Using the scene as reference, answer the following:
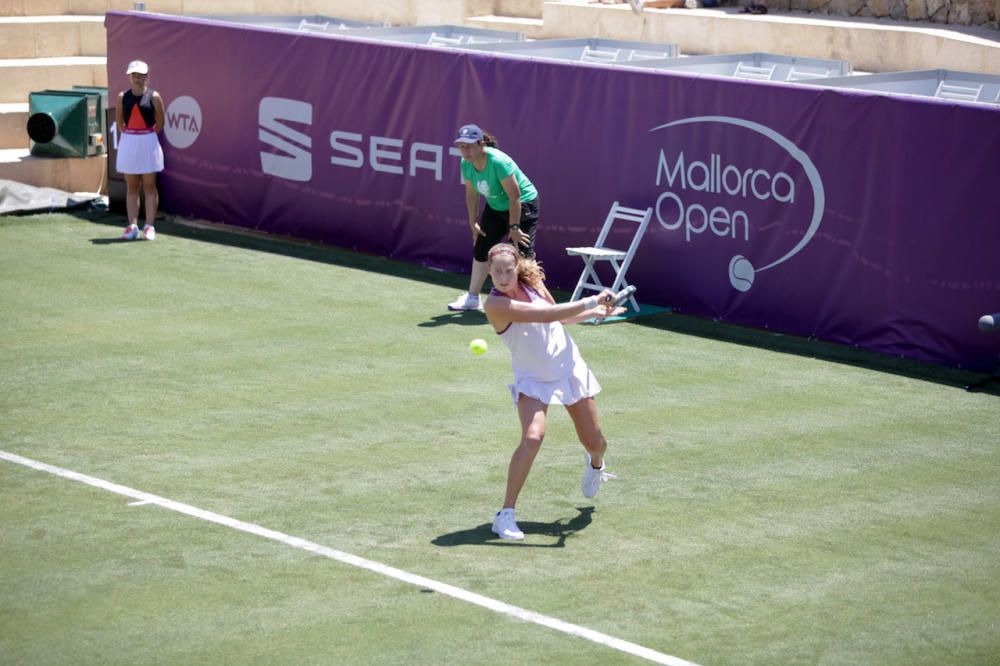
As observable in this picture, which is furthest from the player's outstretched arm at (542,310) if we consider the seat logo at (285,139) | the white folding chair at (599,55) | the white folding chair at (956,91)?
the white folding chair at (599,55)

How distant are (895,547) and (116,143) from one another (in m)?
13.2

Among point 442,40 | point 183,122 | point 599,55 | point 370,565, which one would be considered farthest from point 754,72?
point 370,565

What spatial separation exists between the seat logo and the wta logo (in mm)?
4940

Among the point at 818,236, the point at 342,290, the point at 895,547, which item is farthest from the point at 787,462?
the point at 342,290

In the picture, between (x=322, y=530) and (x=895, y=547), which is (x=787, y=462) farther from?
(x=322, y=530)

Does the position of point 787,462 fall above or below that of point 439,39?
below

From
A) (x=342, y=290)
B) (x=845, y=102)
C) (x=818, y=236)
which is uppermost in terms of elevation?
(x=845, y=102)

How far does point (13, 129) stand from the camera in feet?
69.5

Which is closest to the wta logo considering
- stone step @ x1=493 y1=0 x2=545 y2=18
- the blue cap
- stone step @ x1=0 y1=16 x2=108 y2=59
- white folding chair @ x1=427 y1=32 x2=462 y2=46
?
the blue cap

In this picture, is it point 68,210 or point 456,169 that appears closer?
point 456,169

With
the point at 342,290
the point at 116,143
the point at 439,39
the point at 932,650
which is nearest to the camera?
the point at 932,650

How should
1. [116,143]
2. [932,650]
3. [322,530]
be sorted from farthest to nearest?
Answer: [116,143]
[322,530]
[932,650]

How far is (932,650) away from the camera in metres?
6.98

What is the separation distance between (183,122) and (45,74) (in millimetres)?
5561
